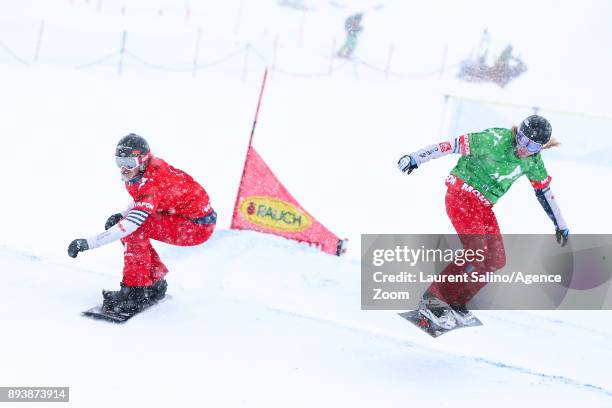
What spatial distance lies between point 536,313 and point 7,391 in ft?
12.2

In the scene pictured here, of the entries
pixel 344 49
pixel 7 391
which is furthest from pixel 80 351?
pixel 344 49

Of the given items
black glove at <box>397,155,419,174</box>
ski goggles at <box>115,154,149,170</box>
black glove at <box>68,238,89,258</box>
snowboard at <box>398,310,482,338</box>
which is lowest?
snowboard at <box>398,310,482,338</box>

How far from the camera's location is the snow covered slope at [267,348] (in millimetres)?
2861

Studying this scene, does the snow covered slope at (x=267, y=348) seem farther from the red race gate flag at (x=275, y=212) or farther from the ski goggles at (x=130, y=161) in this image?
the ski goggles at (x=130, y=161)

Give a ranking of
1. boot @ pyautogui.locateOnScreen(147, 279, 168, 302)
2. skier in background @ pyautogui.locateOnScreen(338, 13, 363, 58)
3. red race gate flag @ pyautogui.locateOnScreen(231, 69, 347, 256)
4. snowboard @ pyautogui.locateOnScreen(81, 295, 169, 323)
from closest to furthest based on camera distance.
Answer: snowboard @ pyautogui.locateOnScreen(81, 295, 169, 323), boot @ pyautogui.locateOnScreen(147, 279, 168, 302), red race gate flag @ pyautogui.locateOnScreen(231, 69, 347, 256), skier in background @ pyautogui.locateOnScreen(338, 13, 363, 58)

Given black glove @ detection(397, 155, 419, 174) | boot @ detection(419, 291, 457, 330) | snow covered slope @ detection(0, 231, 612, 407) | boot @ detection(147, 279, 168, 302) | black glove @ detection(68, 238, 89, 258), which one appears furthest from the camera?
boot @ detection(419, 291, 457, 330)

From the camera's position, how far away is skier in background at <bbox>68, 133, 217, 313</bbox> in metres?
3.29

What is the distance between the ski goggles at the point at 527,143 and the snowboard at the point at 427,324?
1.28 meters

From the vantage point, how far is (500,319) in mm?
4258

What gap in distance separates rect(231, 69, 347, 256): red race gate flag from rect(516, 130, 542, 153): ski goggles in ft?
7.47

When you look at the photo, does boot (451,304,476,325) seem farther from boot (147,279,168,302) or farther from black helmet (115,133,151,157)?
black helmet (115,133,151,157)

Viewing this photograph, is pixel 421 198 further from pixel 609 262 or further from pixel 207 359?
pixel 207 359

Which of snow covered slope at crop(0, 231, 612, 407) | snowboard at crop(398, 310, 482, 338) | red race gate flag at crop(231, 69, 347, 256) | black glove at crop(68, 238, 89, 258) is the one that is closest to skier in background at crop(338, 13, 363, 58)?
red race gate flag at crop(231, 69, 347, 256)

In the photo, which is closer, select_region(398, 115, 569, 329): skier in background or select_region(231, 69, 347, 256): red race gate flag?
select_region(398, 115, 569, 329): skier in background
